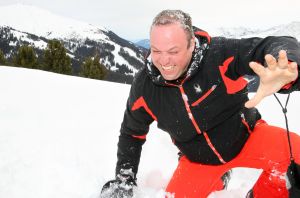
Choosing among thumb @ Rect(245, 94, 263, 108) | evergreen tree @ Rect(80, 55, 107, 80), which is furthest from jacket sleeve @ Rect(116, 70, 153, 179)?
evergreen tree @ Rect(80, 55, 107, 80)

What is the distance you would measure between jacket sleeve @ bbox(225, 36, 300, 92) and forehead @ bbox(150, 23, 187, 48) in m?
0.46

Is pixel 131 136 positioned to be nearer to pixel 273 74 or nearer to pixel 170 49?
pixel 170 49

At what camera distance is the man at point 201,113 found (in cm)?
292

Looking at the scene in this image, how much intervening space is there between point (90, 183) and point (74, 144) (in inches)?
39.9

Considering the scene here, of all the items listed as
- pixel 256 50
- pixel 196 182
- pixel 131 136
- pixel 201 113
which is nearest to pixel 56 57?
pixel 131 136

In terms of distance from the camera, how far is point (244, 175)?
4480 mm

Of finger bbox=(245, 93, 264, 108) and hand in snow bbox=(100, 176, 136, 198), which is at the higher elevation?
finger bbox=(245, 93, 264, 108)

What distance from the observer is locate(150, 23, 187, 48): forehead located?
286 cm

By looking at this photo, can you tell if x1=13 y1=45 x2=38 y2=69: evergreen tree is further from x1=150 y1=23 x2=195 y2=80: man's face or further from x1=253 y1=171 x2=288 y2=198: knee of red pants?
x1=253 y1=171 x2=288 y2=198: knee of red pants

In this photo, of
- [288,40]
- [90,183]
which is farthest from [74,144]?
[288,40]

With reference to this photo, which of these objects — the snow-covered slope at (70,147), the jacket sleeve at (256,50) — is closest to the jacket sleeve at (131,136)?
the snow-covered slope at (70,147)

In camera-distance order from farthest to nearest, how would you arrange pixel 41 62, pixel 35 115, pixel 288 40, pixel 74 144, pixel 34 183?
pixel 41 62, pixel 35 115, pixel 74 144, pixel 34 183, pixel 288 40

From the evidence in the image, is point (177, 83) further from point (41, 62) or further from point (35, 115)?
point (41, 62)

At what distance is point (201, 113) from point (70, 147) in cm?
235
